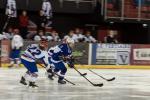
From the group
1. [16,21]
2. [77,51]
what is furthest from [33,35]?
[77,51]

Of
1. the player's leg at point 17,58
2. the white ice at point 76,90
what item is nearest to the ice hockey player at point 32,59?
the white ice at point 76,90

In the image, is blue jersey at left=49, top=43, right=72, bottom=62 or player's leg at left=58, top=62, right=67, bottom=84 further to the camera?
player's leg at left=58, top=62, right=67, bottom=84

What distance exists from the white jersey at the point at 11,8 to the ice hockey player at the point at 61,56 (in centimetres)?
904

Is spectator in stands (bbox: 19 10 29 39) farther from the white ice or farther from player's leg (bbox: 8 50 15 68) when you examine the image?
the white ice

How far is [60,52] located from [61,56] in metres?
0.12

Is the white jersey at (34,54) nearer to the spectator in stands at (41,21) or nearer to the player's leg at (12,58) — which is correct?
the player's leg at (12,58)

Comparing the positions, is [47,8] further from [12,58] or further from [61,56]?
[61,56]

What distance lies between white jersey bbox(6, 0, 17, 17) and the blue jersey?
9246 mm

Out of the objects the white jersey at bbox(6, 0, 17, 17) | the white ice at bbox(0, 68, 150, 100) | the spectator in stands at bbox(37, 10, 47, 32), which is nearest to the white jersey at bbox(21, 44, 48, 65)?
the white ice at bbox(0, 68, 150, 100)

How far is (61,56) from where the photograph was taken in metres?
14.6

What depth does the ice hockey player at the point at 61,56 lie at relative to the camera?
14.4 metres

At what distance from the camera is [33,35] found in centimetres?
2539

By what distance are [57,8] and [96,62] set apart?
160 inches

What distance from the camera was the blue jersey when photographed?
14406 mm
